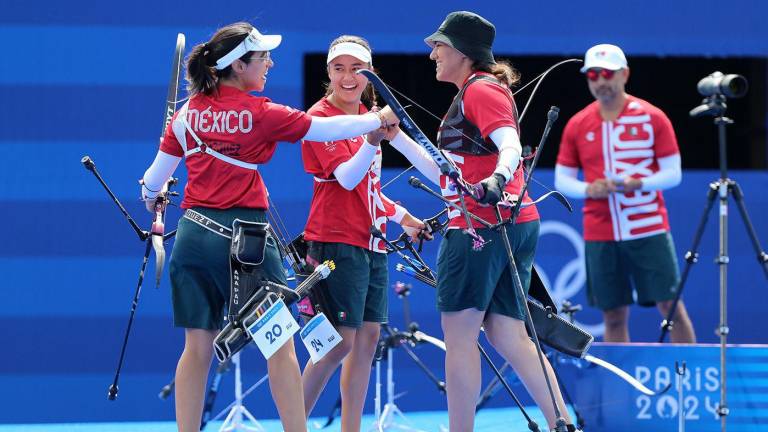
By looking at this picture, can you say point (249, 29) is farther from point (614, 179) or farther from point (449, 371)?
point (614, 179)

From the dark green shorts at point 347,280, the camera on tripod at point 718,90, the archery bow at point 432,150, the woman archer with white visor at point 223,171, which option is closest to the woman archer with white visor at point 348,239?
the dark green shorts at point 347,280

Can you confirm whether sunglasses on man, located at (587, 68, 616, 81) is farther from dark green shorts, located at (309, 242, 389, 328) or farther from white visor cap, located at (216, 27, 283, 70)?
white visor cap, located at (216, 27, 283, 70)

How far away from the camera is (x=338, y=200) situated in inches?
182

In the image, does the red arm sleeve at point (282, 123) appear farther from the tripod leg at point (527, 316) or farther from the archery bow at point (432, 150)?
the tripod leg at point (527, 316)

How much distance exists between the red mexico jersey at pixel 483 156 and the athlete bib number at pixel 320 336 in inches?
24.2

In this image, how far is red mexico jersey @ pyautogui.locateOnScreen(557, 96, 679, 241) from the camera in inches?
238

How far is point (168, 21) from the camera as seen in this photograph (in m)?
6.55

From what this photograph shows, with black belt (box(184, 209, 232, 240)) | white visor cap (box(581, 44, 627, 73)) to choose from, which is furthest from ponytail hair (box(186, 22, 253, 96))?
white visor cap (box(581, 44, 627, 73))

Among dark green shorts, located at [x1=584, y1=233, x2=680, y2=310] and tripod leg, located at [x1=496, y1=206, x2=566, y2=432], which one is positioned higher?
dark green shorts, located at [x1=584, y1=233, x2=680, y2=310]

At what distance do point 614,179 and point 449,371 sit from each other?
2.22 metres

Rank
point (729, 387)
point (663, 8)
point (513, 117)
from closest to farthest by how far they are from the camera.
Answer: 1. point (513, 117)
2. point (729, 387)
3. point (663, 8)

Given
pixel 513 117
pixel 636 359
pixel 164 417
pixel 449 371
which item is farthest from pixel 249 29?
pixel 164 417

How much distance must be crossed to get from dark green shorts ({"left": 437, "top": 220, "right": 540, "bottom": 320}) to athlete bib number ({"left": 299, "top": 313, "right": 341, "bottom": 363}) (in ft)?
1.44

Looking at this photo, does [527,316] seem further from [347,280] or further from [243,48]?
[243,48]
